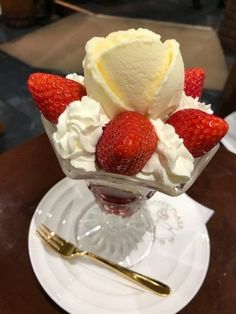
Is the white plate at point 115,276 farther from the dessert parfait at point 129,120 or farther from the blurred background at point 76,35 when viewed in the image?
the blurred background at point 76,35

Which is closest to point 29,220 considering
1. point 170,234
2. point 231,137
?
point 170,234

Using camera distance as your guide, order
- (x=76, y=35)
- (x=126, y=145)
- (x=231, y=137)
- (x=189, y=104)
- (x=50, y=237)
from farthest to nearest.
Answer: (x=76, y=35)
(x=231, y=137)
(x=50, y=237)
(x=189, y=104)
(x=126, y=145)

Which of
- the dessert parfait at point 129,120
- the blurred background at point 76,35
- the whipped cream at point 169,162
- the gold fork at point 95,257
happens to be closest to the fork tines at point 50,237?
the gold fork at point 95,257

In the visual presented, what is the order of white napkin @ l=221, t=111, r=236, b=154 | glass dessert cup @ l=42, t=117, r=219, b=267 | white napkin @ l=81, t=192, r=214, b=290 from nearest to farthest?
glass dessert cup @ l=42, t=117, r=219, b=267
white napkin @ l=81, t=192, r=214, b=290
white napkin @ l=221, t=111, r=236, b=154

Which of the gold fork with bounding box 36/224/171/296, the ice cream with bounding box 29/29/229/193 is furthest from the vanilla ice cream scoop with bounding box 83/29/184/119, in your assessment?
the gold fork with bounding box 36/224/171/296

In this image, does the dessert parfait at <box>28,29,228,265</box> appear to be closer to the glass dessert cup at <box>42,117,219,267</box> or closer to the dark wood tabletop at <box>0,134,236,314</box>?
the glass dessert cup at <box>42,117,219,267</box>

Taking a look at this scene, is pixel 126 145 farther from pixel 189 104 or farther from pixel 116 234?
pixel 116 234
